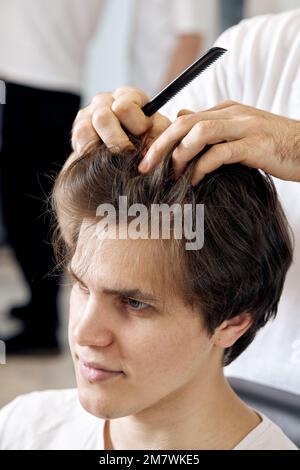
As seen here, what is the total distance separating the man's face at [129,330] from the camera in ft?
3.22

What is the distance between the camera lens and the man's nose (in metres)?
0.98

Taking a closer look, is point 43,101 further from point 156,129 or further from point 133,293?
point 133,293

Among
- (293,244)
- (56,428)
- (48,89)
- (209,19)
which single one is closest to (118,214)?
(293,244)

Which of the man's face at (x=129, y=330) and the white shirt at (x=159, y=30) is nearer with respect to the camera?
the man's face at (x=129, y=330)

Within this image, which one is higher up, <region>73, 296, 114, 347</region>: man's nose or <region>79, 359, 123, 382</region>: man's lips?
<region>73, 296, 114, 347</region>: man's nose

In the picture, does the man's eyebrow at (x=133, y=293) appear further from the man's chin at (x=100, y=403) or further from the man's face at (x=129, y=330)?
the man's chin at (x=100, y=403)

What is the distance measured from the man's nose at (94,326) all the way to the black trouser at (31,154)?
59.0 inches

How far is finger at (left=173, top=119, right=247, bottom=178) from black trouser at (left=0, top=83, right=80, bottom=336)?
153cm

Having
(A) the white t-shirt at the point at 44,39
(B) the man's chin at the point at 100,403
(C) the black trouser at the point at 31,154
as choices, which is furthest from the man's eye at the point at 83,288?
(A) the white t-shirt at the point at 44,39

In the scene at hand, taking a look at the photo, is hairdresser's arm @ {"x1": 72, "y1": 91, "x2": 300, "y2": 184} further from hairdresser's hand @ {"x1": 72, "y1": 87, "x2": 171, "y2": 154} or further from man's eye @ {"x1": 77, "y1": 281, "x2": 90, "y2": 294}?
man's eye @ {"x1": 77, "y1": 281, "x2": 90, "y2": 294}

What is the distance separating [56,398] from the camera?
4.27 feet

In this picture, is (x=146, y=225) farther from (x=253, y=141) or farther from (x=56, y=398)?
(x=56, y=398)

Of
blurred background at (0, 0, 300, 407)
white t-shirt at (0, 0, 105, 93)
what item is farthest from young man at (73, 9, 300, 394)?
white t-shirt at (0, 0, 105, 93)
